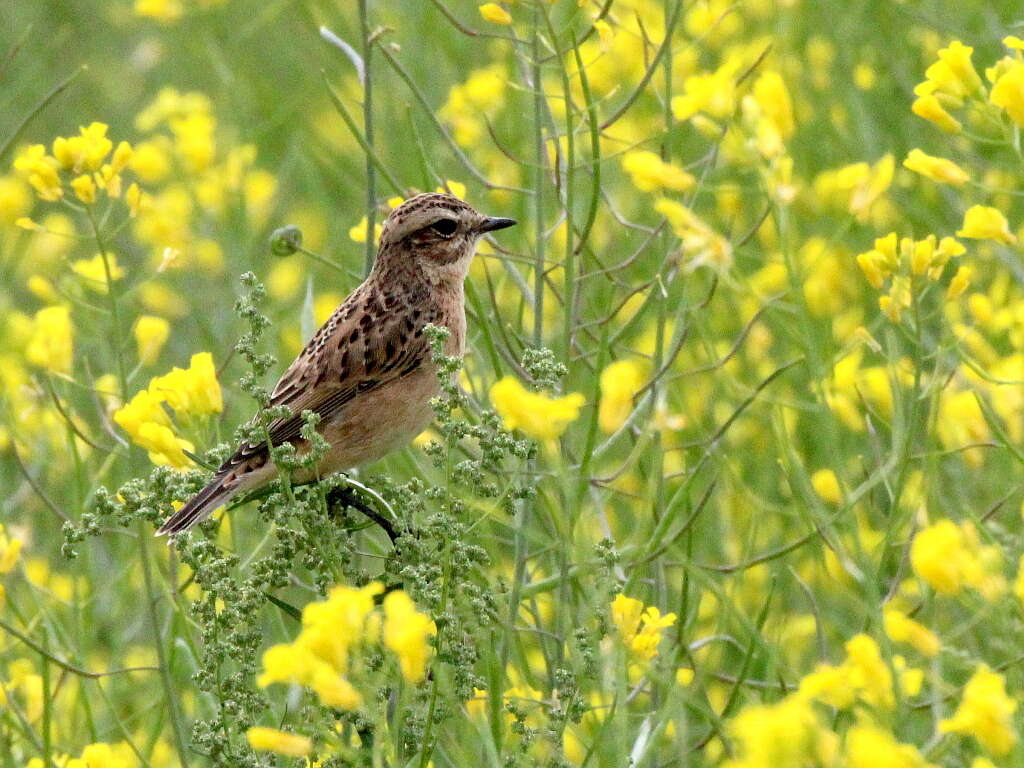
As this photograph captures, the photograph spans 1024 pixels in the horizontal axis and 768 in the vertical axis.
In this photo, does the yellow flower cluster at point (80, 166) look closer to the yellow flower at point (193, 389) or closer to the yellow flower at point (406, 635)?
the yellow flower at point (193, 389)

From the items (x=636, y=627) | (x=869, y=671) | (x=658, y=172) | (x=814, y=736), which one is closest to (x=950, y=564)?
(x=869, y=671)

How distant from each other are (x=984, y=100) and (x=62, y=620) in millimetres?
3435

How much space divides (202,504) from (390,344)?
4.32 feet

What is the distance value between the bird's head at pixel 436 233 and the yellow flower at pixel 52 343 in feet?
3.39

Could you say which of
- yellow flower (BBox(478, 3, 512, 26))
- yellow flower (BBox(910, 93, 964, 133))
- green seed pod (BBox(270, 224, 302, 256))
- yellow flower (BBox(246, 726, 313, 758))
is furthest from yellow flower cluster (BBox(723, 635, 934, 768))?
green seed pod (BBox(270, 224, 302, 256))

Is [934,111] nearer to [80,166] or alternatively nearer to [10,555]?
[80,166]

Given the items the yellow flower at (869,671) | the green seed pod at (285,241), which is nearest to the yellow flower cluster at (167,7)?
the green seed pod at (285,241)

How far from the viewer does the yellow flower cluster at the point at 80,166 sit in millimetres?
4430

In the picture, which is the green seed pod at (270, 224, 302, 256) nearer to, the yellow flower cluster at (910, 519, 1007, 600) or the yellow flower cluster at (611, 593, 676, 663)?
the yellow flower cluster at (611, 593, 676, 663)

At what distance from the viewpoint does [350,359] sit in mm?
5070

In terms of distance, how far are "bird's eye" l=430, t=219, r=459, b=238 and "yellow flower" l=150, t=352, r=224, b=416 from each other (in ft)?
4.56

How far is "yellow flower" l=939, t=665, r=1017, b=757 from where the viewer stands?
2.24m

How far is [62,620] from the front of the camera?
5.39 m

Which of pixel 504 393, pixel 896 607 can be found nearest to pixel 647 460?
pixel 896 607
